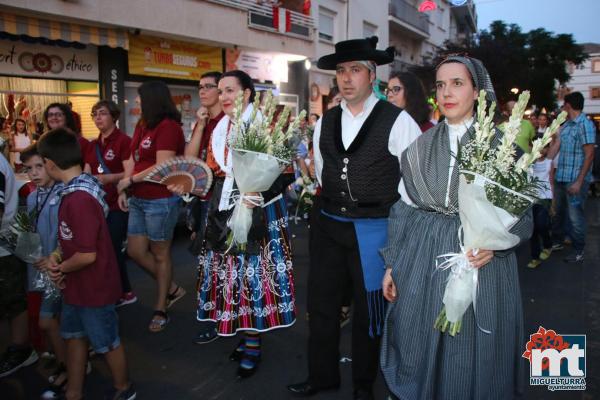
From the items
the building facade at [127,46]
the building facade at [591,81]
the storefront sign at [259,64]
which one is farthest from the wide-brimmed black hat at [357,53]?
the building facade at [591,81]

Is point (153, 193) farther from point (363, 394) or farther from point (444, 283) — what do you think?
point (444, 283)

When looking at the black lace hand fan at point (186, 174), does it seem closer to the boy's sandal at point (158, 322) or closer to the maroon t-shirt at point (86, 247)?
the maroon t-shirt at point (86, 247)

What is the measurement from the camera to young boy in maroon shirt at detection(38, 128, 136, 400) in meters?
2.79

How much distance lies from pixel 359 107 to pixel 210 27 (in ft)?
36.9

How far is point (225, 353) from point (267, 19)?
1342cm

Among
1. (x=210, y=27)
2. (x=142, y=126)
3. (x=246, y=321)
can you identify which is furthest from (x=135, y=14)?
(x=246, y=321)

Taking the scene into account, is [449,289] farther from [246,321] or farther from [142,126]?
[142,126]

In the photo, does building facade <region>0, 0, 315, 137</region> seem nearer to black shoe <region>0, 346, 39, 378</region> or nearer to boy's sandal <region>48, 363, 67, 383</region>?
black shoe <region>0, 346, 39, 378</region>

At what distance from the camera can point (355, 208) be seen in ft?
9.68

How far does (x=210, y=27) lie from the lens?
43.2 feet

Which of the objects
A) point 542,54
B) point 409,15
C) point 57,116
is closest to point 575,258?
point 57,116

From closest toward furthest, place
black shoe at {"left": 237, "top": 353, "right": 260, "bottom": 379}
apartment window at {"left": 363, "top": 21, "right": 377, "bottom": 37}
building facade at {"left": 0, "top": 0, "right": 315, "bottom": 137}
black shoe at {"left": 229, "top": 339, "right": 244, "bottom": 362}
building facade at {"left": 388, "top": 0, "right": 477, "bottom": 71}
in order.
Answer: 1. black shoe at {"left": 237, "top": 353, "right": 260, "bottom": 379}
2. black shoe at {"left": 229, "top": 339, "right": 244, "bottom": 362}
3. building facade at {"left": 0, "top": 0, "right": 315, "bottom": 137}
4. apartment window at {"left": 363, "top": 21, "right": 377, "bottom": 37}
5. building facade at {"left": 388, "top": 0, "right": 477, "bottom": 71}

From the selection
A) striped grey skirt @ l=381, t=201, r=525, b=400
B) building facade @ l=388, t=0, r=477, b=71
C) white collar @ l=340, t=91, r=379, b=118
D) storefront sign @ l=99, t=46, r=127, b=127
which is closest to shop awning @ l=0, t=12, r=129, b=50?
storefront sign @ l=99, t=46, r=127, b=127

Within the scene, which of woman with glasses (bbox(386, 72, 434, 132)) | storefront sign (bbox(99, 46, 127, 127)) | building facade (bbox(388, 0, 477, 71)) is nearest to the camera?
woman with glasses (bbox(386, 72, 434, 132))
